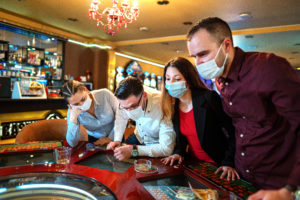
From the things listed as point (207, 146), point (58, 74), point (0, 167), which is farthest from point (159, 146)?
point (58, 74)

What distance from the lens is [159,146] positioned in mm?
1522

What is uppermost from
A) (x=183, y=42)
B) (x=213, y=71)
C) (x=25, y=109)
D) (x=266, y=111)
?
(x=183, y=42)

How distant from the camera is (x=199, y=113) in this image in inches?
57.0

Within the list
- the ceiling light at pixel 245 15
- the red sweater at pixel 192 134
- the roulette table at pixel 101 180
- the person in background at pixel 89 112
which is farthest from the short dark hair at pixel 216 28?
the ceiling light at pixel 245 15

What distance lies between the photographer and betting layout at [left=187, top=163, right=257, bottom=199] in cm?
95

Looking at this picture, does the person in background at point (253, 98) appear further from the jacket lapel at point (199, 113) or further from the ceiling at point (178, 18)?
the ceiling at point (178, 18)

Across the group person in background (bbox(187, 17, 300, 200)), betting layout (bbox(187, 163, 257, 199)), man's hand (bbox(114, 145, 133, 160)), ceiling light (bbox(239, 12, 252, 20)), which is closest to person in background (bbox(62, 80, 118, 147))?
man's hand (bbox(114, 145, 133, 160))

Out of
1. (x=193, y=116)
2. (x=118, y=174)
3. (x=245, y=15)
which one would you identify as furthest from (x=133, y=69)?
(x=118, y=174)

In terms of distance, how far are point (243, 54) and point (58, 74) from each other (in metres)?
5.92

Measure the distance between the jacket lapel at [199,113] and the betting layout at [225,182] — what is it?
25 centimetres

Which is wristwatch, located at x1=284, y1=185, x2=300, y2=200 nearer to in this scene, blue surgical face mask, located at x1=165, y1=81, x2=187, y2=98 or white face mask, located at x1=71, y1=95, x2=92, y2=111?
blue surgical face mask, located at x1=165, y1=81, x2=187, y2=98

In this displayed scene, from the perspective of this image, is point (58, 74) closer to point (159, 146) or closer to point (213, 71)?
point (159, 146)

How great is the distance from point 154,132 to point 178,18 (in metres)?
4.06

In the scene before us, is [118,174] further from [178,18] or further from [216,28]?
[178,18]
